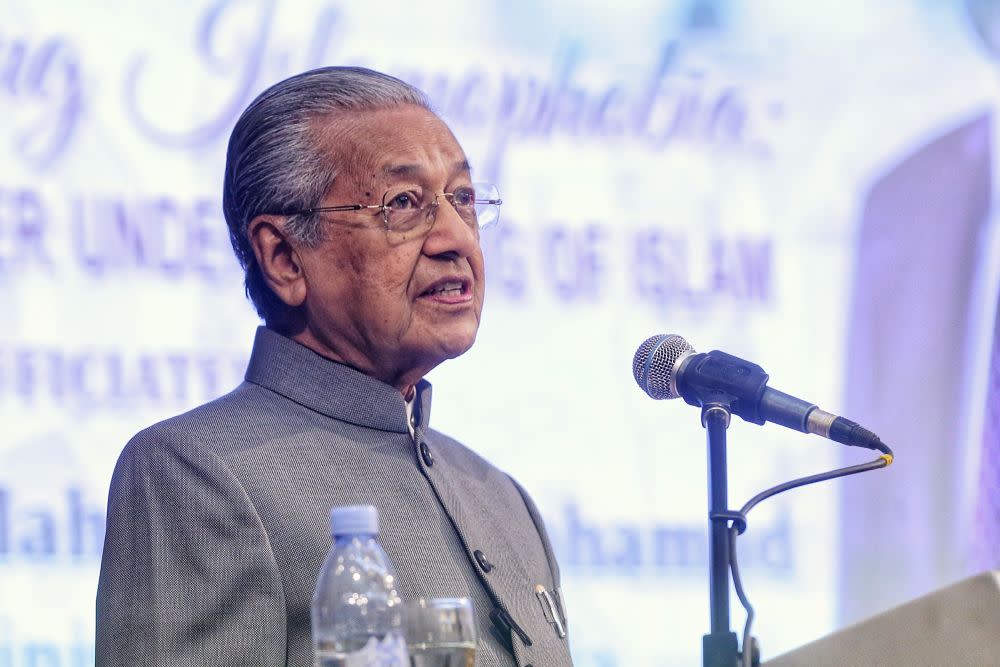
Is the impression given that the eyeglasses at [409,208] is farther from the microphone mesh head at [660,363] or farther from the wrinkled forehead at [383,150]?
the microphone mesh head at [660,363]

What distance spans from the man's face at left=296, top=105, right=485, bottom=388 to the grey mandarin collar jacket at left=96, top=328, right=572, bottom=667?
0.07 metres

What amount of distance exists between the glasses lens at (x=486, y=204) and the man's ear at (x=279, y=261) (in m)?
0.38

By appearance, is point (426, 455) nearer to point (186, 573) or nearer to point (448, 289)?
point (448, 289)

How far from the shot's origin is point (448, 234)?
256 centimetres

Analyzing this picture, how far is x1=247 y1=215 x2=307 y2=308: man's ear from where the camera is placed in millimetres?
2592

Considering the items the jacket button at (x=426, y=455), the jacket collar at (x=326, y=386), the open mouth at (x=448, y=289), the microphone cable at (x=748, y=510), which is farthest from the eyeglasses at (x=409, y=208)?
the microphone cable at (x=748, y=510)

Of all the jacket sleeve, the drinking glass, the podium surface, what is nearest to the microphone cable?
the podium surface

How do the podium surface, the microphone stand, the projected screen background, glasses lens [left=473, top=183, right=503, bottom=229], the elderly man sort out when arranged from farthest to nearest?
the projected screen background → glasses lens [left=473, top=183, right=503, bottom=229] → the elderly man → the microphone stand → the podium surface

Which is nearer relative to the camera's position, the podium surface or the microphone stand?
the podium surface

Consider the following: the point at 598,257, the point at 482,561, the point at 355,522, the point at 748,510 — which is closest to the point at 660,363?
the point at 748,510

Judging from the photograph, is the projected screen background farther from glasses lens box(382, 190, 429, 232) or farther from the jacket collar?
the jacket collar

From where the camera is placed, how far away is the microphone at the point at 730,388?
2047 millimetres

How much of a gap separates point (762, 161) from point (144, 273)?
193 centimetres

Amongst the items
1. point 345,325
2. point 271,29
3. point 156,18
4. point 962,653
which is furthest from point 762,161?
point 962,653
